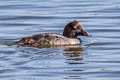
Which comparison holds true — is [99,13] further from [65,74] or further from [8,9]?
[65,74]

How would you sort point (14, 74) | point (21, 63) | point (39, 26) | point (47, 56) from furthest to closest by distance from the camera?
point (39, 26)
point (47, 56)
point (21, 63)
point (14, 74)

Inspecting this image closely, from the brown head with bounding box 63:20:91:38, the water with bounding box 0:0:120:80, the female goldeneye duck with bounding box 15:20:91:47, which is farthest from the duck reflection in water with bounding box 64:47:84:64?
the brown head with bounding box 63:20:91:38

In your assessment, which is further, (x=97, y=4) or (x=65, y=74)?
(x=97, y=4)

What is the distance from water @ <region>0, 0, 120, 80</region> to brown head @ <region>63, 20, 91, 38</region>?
0.32 metres

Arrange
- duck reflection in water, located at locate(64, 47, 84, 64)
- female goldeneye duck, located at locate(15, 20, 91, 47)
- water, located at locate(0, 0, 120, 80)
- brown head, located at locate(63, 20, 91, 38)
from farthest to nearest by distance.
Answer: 1. brown head, located at locate(63, 20, 91, 38)
2. female goldeneye duck, located at locate(15, 20, 91, 47)
3. duck reflection in water, located at locate(64, 47, 84, 64)
4. water, located at locate(0, 0, 120, 80)

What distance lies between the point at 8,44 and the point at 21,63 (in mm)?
A: 3229

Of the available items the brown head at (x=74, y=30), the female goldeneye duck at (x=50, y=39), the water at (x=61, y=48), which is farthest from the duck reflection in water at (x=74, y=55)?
the brown head at (x=74, y=30)

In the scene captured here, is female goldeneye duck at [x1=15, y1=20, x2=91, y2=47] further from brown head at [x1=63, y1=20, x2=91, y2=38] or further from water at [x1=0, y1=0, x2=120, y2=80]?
water at [x1=0, y1=0, x2=120, y2=80]

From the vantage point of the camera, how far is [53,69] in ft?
43.2

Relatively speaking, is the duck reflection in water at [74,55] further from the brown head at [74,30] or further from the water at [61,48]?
the brown head at [74,30]

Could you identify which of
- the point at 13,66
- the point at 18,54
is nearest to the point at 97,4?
the point at 18,54

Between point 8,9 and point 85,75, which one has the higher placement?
point 8,9

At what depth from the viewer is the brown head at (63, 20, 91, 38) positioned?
17750 millimetres

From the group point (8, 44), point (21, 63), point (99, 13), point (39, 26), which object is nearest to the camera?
point (21, 63)
